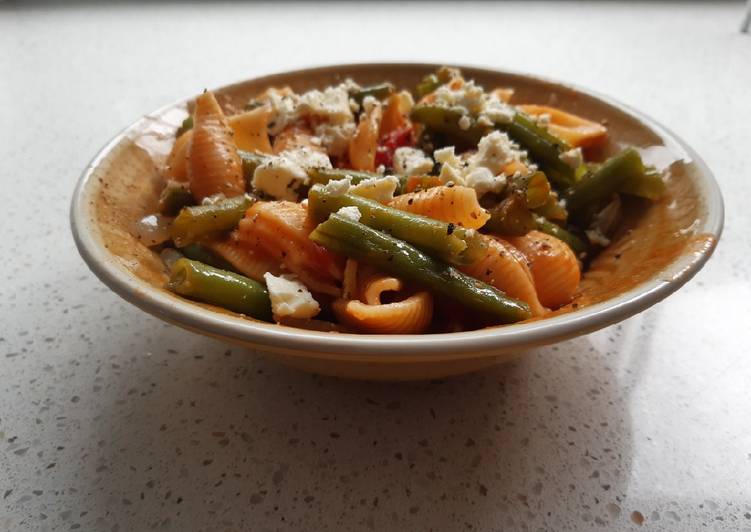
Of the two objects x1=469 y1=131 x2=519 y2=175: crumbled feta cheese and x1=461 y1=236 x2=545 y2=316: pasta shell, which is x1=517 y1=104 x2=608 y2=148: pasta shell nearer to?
x1=469 y1=131 x2=519 y2=175: crumbled feta cheese

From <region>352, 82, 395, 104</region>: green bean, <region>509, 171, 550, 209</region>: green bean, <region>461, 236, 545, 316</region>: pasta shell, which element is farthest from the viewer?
<region>352, 82, 395, 104</region>: green bean

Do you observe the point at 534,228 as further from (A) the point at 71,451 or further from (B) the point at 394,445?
(A) the point at 71,451

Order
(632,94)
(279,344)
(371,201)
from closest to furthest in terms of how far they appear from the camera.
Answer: (279,344)
(371,201)
(632,94)

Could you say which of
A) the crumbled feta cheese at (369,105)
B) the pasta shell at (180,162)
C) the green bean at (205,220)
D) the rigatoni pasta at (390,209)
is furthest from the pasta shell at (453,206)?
the pasta shell at (180,162)

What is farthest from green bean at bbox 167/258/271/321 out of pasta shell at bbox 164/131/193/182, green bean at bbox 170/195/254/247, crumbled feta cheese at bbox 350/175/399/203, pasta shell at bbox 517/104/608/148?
pasta shell at bbox 517/104/608/148

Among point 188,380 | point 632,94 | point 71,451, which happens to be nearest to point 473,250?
point 188,380

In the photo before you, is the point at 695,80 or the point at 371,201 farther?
the point at 695,80
